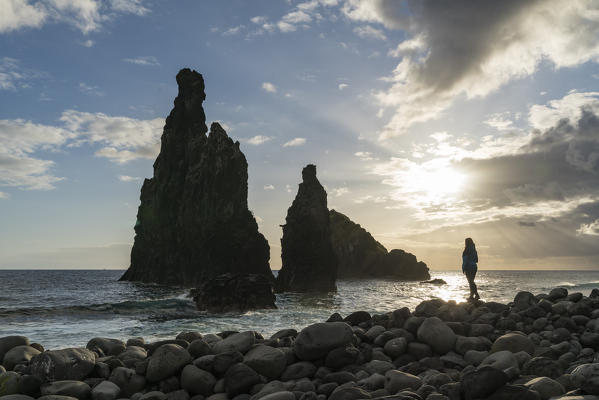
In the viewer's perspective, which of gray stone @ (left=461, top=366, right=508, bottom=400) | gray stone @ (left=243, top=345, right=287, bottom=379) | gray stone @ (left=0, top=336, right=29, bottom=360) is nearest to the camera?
gray stone @ (left=461, top=366, right=508, bottom=400)

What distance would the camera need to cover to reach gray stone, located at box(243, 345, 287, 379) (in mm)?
7352

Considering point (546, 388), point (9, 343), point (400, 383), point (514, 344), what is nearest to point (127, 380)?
point (9, 343)

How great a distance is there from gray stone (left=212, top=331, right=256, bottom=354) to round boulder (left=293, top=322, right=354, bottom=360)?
1.03 m

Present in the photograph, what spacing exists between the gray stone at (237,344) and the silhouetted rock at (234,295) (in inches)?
699

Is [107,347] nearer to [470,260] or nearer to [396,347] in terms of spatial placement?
[396,347]

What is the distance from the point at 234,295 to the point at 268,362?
19.8m

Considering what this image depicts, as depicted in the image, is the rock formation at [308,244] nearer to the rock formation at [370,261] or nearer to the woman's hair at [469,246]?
the woman's hair at [469,246]

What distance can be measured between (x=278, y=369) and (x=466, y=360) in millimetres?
3529

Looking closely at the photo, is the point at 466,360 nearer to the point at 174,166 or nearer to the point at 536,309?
the point at 536,309

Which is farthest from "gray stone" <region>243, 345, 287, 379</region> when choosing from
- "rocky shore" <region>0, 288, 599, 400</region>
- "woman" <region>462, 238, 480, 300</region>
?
"woman" <region>462, 238, 480, 300</region>

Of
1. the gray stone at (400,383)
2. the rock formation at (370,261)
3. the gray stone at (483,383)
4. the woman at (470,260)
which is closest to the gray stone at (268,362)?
the gray stone at (400,383)

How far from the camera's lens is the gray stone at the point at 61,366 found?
757cm

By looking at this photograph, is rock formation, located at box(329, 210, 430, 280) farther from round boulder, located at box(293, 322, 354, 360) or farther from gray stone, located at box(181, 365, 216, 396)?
gray stone, located at box(181, 365, 216, 396)

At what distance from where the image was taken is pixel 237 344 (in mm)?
8219
